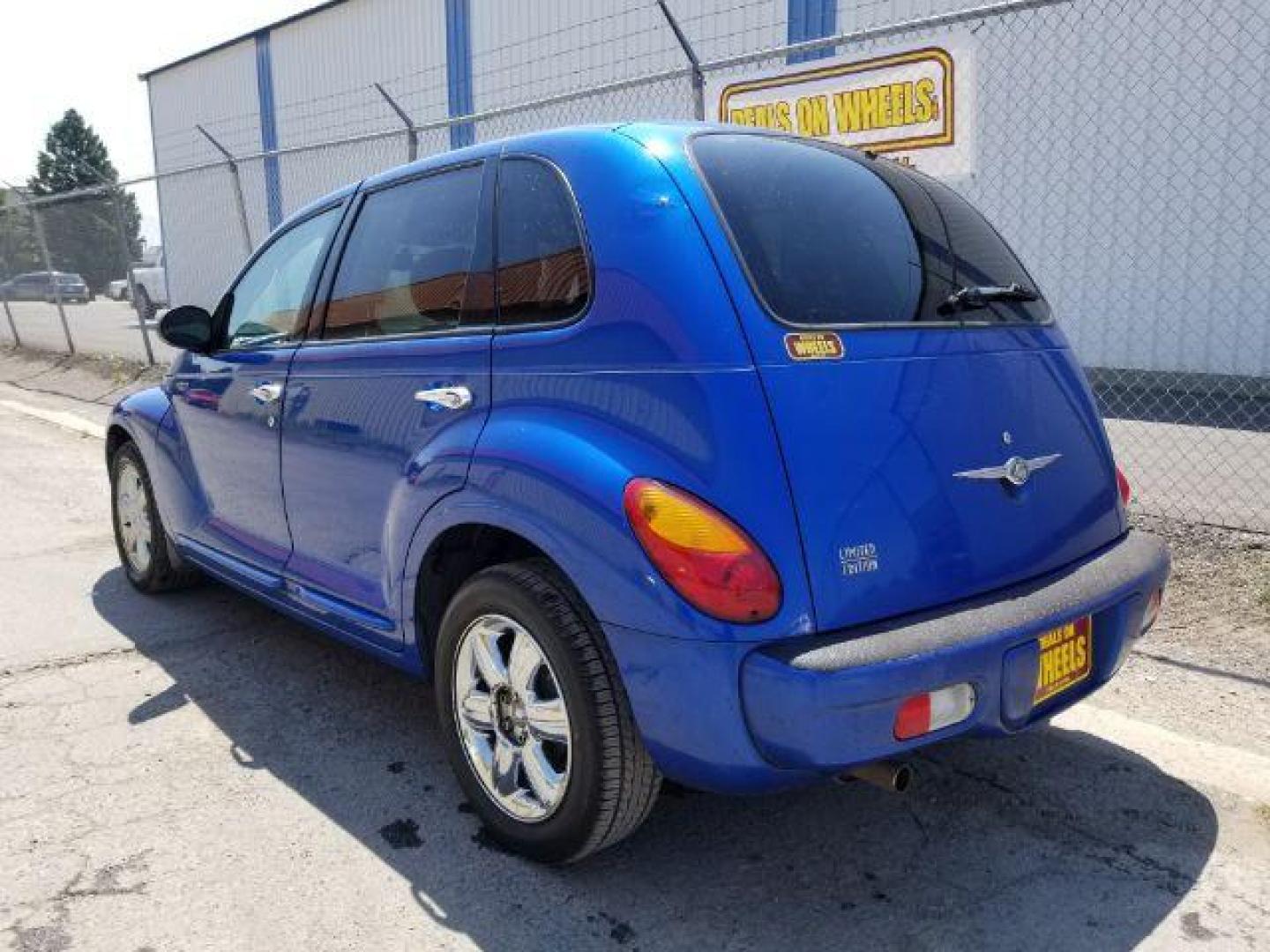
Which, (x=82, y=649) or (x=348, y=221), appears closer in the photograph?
(x=348, y=221)

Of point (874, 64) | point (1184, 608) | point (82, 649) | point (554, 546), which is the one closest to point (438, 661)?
point (554, 546)

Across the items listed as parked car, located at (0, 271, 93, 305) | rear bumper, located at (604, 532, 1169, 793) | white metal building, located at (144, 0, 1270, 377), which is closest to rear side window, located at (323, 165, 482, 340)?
rear bumper, located at (604, 532, 1169, 793)

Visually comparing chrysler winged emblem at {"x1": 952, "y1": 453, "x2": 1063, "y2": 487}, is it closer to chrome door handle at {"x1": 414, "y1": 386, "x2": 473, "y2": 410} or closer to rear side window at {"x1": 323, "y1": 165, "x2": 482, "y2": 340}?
chrome door handle at {"x1": 414, "y1": 386, "x2": 473, "y2": 410}

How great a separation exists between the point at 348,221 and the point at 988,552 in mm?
2314

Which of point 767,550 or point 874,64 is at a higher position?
point 874,64

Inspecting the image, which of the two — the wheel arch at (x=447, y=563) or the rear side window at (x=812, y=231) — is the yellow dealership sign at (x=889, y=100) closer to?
the rear side window at (x=812, y=231)

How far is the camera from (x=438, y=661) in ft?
9.25

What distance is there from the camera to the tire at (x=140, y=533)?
4.69 metres

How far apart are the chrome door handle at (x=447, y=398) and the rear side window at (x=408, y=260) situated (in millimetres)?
200

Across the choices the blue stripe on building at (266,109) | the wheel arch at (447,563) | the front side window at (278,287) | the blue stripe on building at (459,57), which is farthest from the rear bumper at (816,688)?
→ the blue stripe on building at (266,109)

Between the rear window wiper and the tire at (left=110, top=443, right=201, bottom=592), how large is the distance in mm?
3482

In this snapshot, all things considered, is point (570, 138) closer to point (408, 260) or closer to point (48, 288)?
point (408, 260)

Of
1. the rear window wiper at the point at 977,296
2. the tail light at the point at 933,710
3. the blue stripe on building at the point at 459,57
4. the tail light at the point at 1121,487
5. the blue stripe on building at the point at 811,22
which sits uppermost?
the blue stripe on building at the point at 459,57

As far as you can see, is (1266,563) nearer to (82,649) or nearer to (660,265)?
(660,265)
